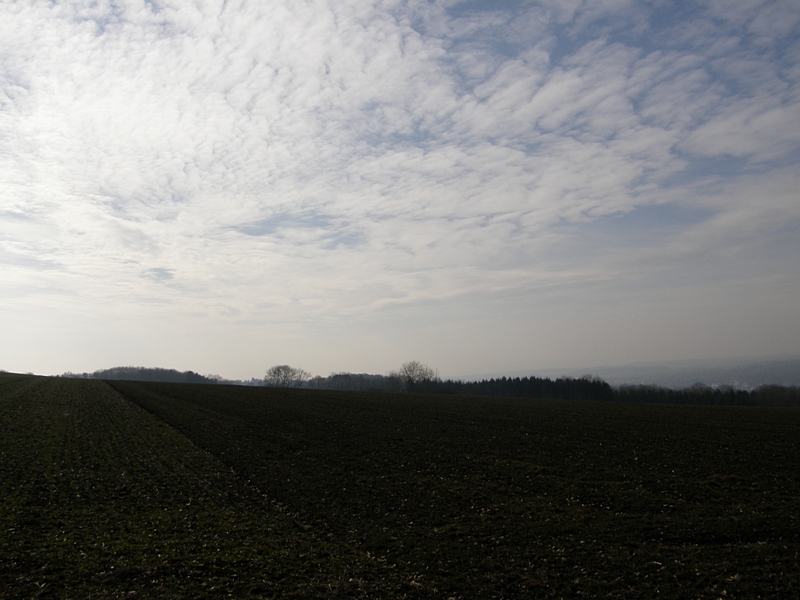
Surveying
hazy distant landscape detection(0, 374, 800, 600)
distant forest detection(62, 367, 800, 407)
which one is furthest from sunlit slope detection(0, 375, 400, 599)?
distant forest detection(62, 367, 800, 407)

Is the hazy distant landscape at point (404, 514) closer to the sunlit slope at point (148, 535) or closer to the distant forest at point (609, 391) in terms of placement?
the sunlit slope at point (148, 535)

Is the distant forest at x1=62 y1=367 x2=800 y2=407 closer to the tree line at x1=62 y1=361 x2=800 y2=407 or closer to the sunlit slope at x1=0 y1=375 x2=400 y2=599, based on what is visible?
the tree line at x1=62 y1=361 x2=800 y2=407

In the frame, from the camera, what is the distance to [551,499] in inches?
734

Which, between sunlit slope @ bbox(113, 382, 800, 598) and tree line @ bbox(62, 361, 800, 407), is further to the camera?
tree line @ bbox(62, 361, 800, 407)

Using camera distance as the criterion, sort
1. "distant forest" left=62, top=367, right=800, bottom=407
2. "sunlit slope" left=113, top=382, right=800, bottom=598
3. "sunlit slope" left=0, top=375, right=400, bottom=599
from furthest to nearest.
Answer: "distant forest" left=62, top=367, right=800, bottom=407
"sunlit slope" left=113, top=382, right=800, bottom=598
"sunlit slope" left=0, top=375, right=400, bottom=599

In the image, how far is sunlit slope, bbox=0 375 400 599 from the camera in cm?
1203

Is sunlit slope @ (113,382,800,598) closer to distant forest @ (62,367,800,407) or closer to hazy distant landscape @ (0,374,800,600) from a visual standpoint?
Answer: hazy distant landscape @ (0,374,800,600)

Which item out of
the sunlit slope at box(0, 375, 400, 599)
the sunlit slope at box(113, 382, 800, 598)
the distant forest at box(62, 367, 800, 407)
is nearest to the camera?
the sunlit slope at box(0, 375, 400, 599)

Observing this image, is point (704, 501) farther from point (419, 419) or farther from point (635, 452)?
point (419, 419)

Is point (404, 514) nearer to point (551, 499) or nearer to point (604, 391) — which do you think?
point (551, 499)

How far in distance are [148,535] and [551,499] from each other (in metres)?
14.0

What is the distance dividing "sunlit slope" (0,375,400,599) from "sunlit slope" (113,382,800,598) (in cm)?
136

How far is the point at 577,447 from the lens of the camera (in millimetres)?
28156

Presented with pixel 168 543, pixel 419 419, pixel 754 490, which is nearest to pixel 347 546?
pixel 168 543
